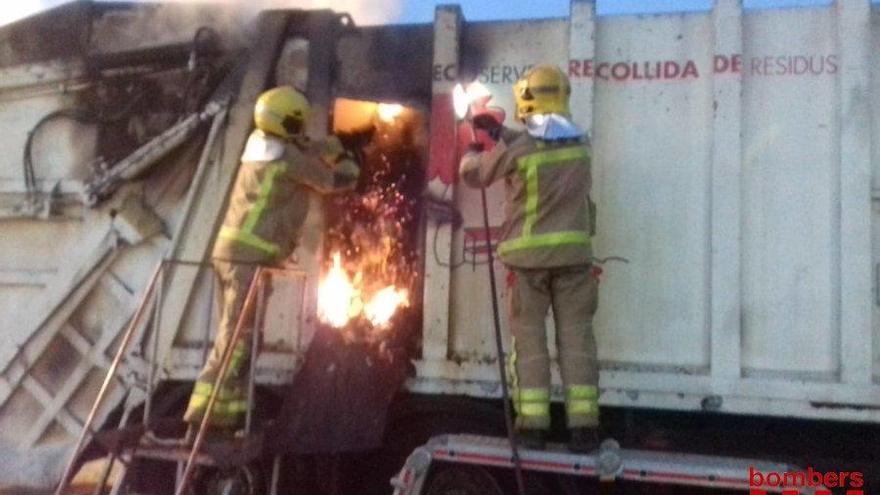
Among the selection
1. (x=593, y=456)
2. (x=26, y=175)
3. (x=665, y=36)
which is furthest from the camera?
(x=26, y=175)

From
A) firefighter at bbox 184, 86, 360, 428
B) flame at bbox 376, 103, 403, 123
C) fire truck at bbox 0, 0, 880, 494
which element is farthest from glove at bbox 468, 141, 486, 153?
firefighter at bbox 184, 86, 360, 428

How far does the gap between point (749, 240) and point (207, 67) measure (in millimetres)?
2722

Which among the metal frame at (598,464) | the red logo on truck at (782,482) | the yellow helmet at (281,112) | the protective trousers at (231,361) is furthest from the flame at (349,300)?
the red logo on truck at (782,482)

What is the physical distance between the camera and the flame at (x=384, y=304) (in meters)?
4.11

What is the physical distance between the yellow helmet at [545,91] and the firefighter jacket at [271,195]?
994 millimetres

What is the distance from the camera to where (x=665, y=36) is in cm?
388

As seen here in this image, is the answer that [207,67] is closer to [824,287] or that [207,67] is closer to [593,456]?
[593,456]

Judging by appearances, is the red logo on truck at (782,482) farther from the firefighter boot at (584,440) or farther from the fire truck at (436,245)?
the firefighter boot at (584,440)

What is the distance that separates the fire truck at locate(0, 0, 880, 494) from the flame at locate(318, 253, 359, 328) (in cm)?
5

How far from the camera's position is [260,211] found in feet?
13.1

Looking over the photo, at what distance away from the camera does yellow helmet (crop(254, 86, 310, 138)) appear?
399 centimetres

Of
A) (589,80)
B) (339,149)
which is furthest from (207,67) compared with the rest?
(589,80)

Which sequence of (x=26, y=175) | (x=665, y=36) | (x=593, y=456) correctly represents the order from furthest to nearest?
(x=26, y=175) < (x=665, y=36) < (x=593, y=456)

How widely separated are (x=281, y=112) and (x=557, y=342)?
1608mm
